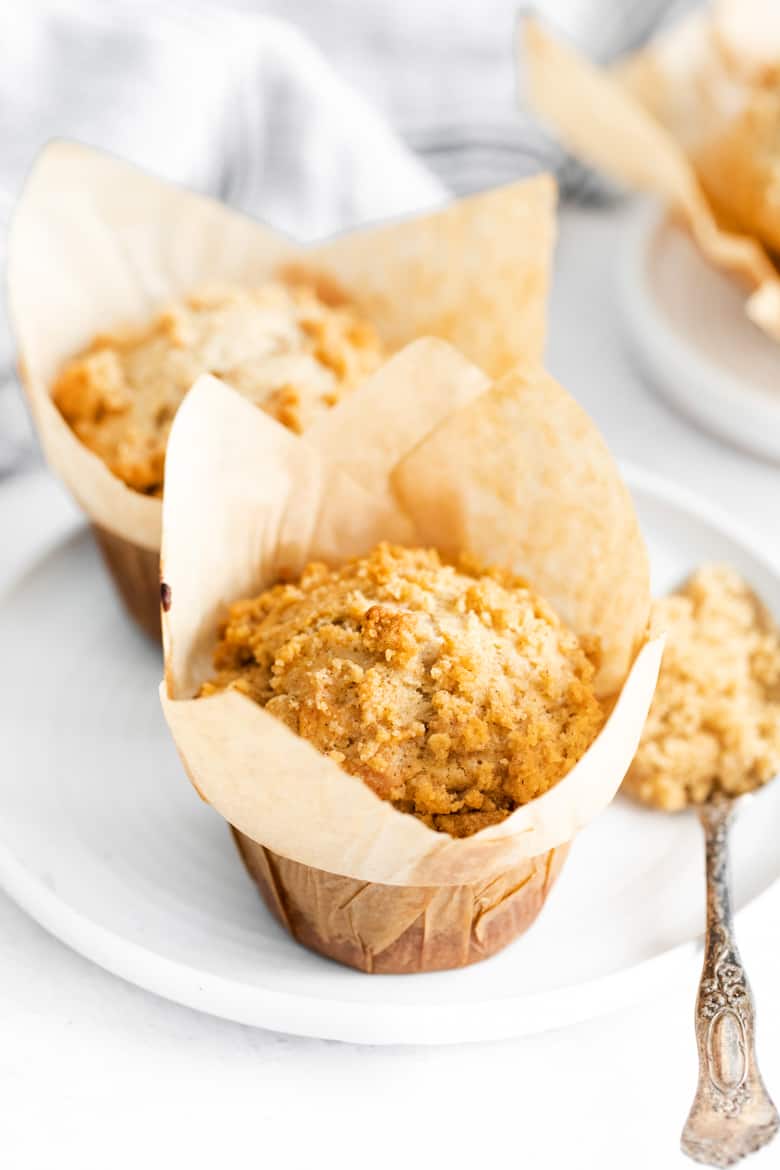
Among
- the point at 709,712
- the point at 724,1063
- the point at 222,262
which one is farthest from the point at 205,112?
the point at 724,1063

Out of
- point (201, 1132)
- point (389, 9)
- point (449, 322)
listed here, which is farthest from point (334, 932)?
point (389, 9)

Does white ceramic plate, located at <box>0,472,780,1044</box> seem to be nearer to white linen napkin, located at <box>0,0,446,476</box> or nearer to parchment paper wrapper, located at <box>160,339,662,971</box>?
parchment paper wrapper, located at <box>160,339,662,971</box>

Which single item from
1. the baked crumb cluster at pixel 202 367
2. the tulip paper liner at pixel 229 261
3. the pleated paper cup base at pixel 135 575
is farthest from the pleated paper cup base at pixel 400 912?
the tulip paper liner at pixel 229 261

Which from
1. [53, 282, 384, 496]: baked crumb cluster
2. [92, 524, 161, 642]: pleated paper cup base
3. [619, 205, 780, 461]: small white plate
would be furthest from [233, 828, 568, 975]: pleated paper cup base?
[619, 205, 780, 461]: small white plate

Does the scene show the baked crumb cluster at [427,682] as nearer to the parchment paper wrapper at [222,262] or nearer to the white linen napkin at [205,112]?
the parchment paper wrapper at [222,262]

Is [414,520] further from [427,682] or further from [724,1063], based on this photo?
[724,1063]
